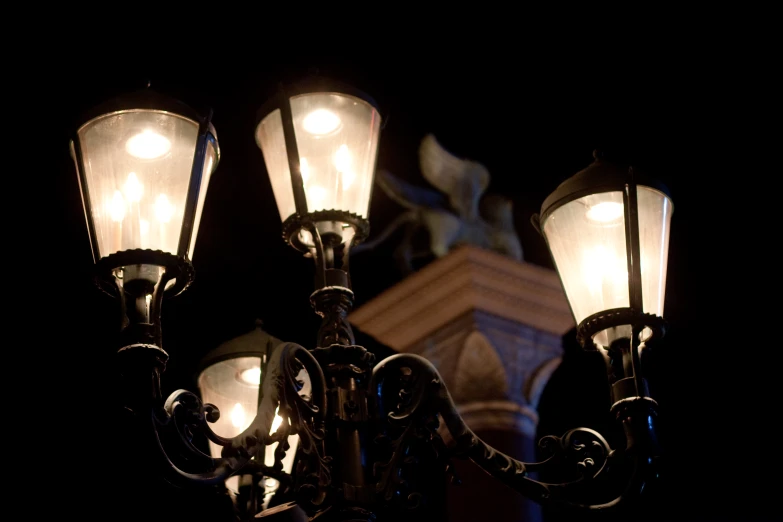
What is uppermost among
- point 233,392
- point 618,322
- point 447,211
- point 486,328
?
point 447,211

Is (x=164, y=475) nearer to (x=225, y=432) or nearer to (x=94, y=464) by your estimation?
(x=225, y=432)

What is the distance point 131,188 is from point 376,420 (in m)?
0.77

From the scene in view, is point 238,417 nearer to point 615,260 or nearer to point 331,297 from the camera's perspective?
point 331,297

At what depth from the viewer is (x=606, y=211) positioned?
3250 mm

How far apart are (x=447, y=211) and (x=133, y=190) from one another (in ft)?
10.5

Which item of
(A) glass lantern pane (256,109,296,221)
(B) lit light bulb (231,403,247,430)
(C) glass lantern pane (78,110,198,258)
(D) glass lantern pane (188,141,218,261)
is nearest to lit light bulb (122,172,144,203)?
(C) glass lantern pane (78,110,198,258)

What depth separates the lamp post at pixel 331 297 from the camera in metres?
2.82

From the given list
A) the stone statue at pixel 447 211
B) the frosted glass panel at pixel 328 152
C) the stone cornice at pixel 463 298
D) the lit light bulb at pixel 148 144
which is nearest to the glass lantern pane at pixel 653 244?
the frosted glass panel at pixel 328 152

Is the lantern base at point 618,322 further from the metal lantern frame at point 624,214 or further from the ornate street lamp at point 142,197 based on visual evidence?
the ornate street lamp at point 142,197

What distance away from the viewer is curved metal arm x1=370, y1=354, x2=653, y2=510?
3.09 metres

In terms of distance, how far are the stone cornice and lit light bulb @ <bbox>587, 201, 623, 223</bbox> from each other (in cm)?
182

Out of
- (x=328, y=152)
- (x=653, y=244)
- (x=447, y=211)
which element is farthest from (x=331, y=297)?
(x=447, y=211)

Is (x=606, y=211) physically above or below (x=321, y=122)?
below

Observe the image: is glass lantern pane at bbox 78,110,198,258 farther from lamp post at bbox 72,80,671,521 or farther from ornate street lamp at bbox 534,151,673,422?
ornate street lamp at bbox 534,151,673,422
